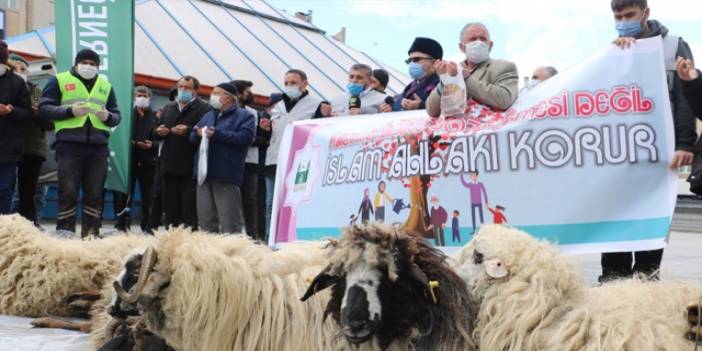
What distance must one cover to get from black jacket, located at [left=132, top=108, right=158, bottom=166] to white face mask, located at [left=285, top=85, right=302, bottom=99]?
2.87 meters

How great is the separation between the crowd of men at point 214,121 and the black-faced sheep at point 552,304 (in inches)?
60.9

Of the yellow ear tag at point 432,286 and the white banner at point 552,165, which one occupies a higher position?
the white banner at point 552,165

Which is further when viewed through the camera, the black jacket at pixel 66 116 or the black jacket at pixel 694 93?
the black jacket at pixel 66 116

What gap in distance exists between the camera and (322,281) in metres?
2.45

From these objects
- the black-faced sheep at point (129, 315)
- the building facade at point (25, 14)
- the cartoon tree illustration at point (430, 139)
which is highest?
the building facade at point (25, 14)

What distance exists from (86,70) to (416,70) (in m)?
3.18

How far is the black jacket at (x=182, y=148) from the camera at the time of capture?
7.18 m

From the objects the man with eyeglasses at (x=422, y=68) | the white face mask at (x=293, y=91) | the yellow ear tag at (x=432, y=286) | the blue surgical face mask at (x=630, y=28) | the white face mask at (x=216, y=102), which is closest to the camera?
the yellow ear tag at (x=432, y=286)

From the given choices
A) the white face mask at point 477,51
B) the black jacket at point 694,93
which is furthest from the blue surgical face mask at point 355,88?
the black jacket at point 694,93

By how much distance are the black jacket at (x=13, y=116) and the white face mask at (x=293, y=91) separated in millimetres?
2601

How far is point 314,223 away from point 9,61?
4.17 meters

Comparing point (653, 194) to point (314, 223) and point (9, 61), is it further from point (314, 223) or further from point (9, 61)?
point (9, 61)

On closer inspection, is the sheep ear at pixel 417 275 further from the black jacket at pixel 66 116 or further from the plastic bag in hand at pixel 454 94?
the black jacket at pixel 66 116

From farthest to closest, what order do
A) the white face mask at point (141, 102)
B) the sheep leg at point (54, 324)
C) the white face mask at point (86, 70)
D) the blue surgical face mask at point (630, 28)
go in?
the white face mask at point (141, 102), the white face mask at point (86, 70), the blue surgical face mask at point (630, 28), the sheep leg at point (54, 324)
